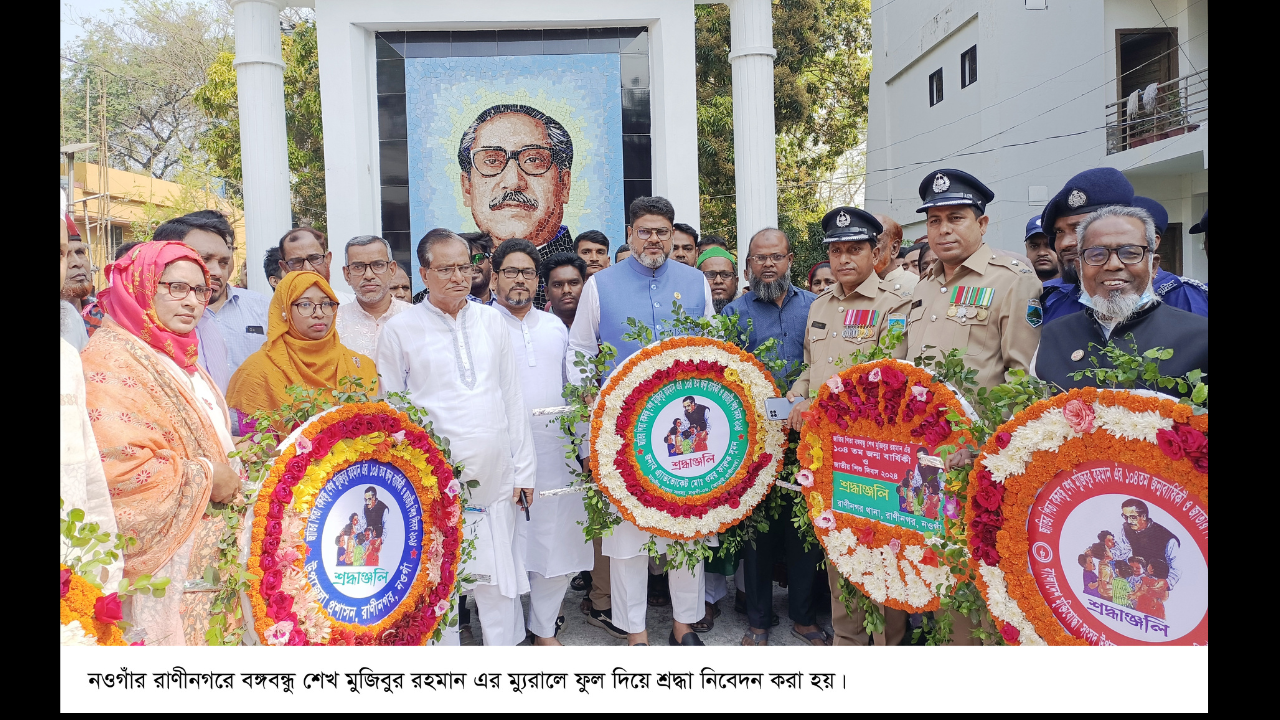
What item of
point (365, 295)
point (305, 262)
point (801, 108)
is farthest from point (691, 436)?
point (801, 108)

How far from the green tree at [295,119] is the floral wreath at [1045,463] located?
1798 centimetres

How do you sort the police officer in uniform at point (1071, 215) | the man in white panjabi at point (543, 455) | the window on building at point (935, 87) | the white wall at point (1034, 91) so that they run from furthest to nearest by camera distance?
the window on building at point (935, 87) < the white wall at point (1034, 91) < the man in white panjabi at point (543, 455) < the police officer in uniform at point (1071, 215)

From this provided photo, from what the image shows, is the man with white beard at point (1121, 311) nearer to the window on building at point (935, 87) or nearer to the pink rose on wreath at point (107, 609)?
the pink rose on wreath at point (107, 609)

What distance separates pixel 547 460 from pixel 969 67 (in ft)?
42.4

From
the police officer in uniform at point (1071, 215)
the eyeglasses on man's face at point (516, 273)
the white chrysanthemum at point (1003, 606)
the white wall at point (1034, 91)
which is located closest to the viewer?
the white chrysanthemum at point (1003, 606)

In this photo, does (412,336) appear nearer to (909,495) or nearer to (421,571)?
(421,571)

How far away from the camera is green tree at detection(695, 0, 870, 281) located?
729 inches

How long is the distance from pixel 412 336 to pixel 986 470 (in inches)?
105

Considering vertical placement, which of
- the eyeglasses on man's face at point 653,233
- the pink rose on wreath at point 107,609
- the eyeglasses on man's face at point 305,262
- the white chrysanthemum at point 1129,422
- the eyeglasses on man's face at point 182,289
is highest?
the eyeglasses on man's face at point 653,233

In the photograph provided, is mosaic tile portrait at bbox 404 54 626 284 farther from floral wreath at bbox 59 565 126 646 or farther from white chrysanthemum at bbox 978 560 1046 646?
floral wreath at bbox 59 565 126 646

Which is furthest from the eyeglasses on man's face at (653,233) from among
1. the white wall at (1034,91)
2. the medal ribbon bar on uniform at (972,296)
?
the white wall at (1034,91)

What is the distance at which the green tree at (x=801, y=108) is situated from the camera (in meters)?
18.5

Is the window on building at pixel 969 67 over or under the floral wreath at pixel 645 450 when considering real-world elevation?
over

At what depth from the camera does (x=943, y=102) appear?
15141 millimetres
